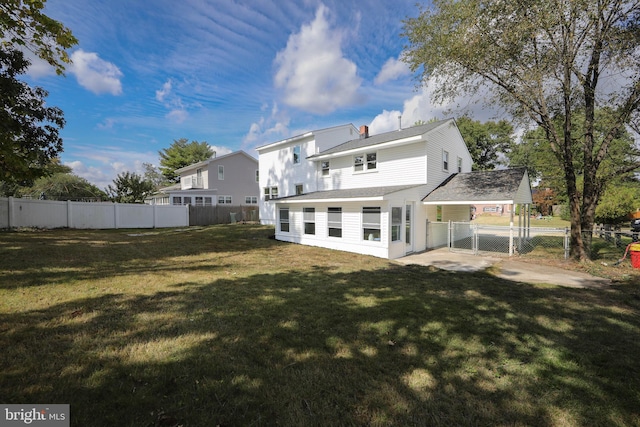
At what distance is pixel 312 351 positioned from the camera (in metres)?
3.54

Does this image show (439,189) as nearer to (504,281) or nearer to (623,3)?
(504,281)

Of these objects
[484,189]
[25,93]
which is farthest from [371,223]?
[25,93]

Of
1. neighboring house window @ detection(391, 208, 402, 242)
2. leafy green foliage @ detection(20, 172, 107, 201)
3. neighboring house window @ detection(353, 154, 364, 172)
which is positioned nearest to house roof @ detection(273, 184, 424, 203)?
neighboring house window @ detection(391, 208, 402, 242)

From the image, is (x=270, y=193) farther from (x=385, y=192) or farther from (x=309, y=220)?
(x=385, y=192)

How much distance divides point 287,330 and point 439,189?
11.9 metres

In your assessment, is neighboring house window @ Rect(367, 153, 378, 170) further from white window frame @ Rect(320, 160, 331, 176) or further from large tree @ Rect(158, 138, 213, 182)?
large tree @ Rect(158, 138, 213, 182)

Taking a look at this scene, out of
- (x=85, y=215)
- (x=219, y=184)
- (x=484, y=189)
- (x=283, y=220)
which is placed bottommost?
(x=283, y=220)

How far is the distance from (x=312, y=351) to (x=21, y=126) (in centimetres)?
1257

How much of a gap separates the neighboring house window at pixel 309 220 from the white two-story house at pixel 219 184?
17.3m

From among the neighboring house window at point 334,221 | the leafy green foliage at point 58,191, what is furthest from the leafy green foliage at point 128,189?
the neighboring house window at point 334,221

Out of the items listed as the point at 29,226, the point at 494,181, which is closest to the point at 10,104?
the point at 29,226

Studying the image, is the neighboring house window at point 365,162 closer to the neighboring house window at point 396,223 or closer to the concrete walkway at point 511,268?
the neighboring house window at point 396,223

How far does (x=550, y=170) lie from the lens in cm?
3119

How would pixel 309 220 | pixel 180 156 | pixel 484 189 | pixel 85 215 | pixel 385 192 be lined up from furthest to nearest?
pixel 180 156 < pixel 85 215 < pixel 309 220 < pixel 484 189 < pixel 385 192
